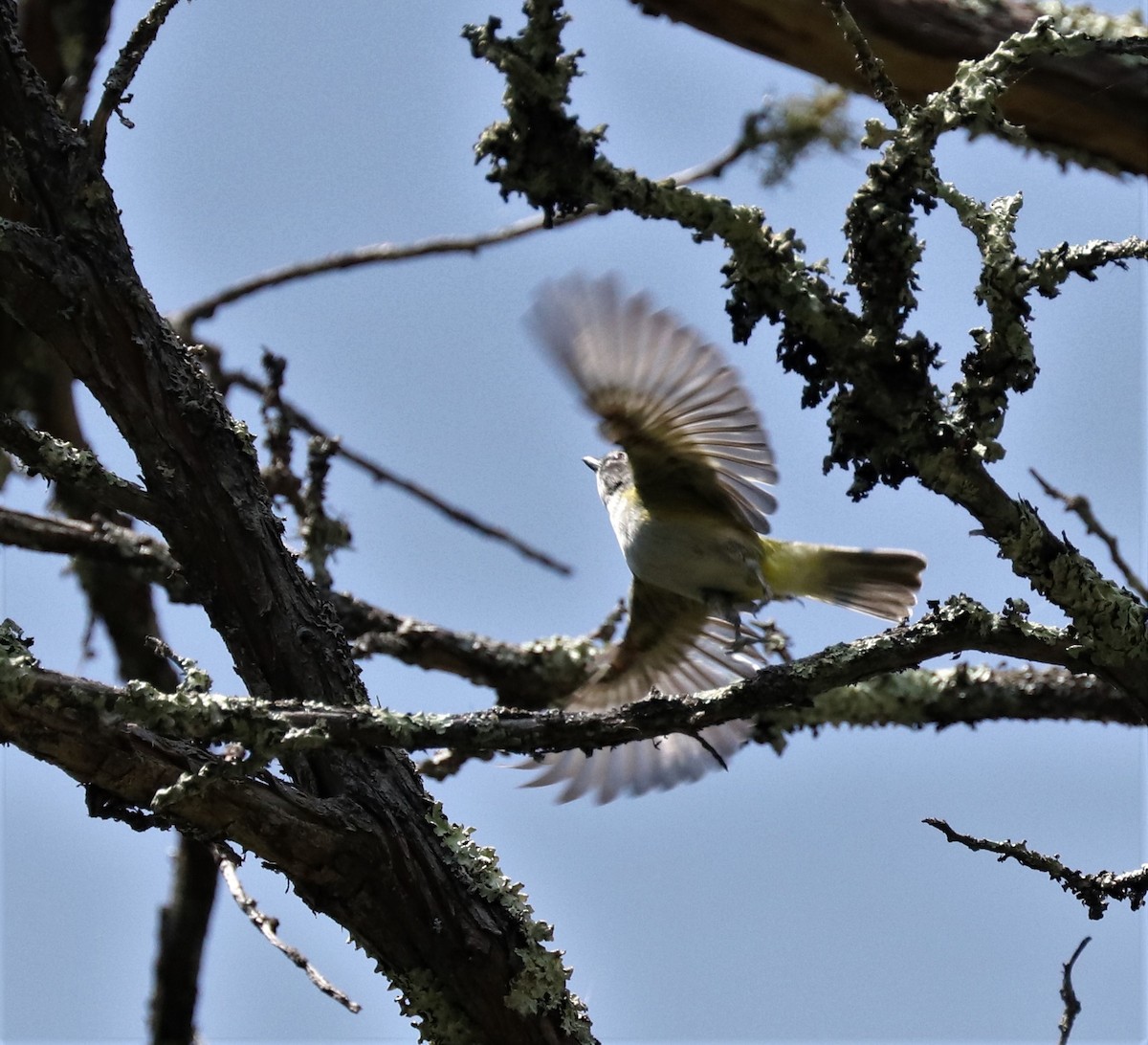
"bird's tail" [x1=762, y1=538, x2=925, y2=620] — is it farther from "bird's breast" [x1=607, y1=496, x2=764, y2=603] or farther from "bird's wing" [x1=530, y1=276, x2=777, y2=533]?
"bird's wing" [x1=530, y1=276, x2=777, y2=533]

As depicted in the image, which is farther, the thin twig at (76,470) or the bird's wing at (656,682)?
the bird's wing at (656,682)

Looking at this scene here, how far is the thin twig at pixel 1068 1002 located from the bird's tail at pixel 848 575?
66.5 inches

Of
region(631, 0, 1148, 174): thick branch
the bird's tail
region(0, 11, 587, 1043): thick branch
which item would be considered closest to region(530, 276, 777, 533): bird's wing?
the bird's tail

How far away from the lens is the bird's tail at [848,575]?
421 centimetres

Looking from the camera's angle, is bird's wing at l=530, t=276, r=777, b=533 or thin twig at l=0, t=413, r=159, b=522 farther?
bird's wing at l=530, t=276, r=777, b=533

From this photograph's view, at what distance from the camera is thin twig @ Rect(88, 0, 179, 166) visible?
2.43m

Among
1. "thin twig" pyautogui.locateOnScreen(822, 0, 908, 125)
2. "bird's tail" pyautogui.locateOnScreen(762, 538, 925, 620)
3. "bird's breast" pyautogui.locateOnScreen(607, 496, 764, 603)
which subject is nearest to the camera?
"thin twig" pyautogui.locateOnScreen(822, 0, 908, 125)

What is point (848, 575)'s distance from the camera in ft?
14.1

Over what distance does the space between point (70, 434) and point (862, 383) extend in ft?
12.1

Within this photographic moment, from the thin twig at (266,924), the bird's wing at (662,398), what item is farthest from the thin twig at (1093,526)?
the thin twig at (266,924)

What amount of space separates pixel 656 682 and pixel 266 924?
6.57ft

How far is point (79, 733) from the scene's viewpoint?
2.06m

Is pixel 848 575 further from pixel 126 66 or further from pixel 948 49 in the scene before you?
pixel 126 66

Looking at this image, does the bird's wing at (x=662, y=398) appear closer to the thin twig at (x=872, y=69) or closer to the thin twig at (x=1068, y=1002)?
the thin twig at (x=872, y=69)
